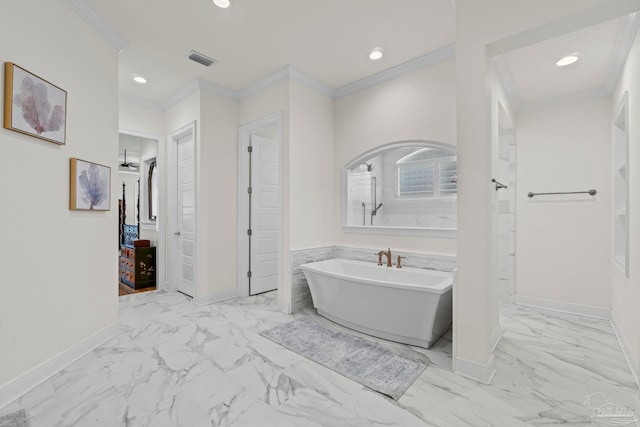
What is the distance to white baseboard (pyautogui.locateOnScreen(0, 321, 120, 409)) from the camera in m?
1.71

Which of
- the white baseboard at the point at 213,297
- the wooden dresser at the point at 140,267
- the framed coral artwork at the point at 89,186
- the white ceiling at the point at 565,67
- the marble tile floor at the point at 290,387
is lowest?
the marble tile floor at the point at 290,387

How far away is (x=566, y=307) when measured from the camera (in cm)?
327

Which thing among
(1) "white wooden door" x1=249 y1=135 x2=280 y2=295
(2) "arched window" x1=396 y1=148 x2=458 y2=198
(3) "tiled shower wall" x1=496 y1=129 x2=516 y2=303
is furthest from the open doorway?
(3) "tiled shower wall" x1=496 y1=129 x2=516 y2=303

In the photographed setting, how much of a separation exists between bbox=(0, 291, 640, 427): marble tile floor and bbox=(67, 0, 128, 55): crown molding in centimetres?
270

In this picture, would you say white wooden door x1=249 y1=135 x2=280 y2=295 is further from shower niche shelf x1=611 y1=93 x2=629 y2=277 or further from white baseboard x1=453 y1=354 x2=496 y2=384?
shower niche shelf x1=611 y1=93 x2=629 y2=277

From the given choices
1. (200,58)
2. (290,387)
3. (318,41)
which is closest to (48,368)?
(290,387)

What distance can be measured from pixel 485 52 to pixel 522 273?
2.82 m

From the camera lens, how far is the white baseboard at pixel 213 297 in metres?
3.58

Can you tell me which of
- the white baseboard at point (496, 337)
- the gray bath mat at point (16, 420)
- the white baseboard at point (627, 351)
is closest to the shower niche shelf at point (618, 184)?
the white baseboard at point (627, 351)

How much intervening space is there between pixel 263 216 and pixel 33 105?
2.61 metres

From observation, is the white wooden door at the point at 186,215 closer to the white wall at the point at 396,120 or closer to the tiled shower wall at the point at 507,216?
the white wall at the point at 396,120

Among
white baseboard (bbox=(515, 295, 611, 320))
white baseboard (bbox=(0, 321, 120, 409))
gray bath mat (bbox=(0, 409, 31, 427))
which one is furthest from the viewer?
white baseboard (bbox=(515, 295, 611, 320))

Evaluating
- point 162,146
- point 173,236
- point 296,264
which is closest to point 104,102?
point 162,146

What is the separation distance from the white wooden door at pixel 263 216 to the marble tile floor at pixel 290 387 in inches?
54.6
